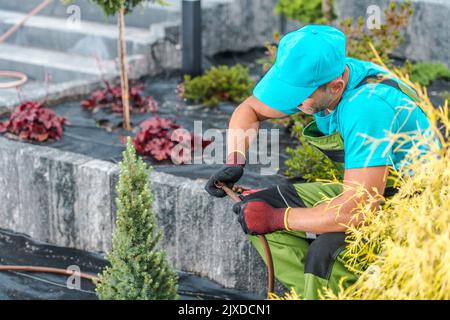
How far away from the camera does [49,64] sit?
972cm

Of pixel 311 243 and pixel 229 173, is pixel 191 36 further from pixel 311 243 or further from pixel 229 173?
pixel 311 243

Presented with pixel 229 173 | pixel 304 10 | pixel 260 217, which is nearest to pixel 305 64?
pixel 260 217

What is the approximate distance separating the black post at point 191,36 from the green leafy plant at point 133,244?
15.1 feet

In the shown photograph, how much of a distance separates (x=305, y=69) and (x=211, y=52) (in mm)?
6352

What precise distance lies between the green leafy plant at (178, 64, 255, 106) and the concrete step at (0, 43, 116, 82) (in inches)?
52.3

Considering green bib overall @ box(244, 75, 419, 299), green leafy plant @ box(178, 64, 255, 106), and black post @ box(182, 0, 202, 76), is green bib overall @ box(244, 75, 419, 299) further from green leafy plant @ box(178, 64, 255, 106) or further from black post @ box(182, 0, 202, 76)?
black post @ box(182, 0, 202, 76)

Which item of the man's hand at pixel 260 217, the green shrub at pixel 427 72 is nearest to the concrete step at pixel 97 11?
the green shrub at pixel 427 72

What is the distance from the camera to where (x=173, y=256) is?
547cm

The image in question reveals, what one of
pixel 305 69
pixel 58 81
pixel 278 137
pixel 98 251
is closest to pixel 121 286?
pixel 305 69

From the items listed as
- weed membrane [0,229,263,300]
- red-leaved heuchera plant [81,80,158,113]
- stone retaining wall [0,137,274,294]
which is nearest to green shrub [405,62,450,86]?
red-leaved heuchera plant [81,80,158,113]

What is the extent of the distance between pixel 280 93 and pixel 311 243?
0.79 metres

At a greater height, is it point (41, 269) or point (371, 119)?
point (371, 119)

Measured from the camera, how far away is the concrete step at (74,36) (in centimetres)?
933

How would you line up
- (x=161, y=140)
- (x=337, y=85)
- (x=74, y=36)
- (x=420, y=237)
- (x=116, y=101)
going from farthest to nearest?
(x=74, y=36) < (x=116, y=101) < (x=161, y=140) < (x=337, y=85) < (x=420, y=237)
